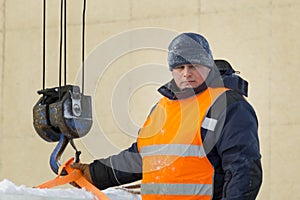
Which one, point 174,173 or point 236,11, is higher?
point 236,11

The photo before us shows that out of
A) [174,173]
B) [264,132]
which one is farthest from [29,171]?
[174,173]

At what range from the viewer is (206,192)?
13.0 feet

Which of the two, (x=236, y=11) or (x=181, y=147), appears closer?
(x=181, y=147)

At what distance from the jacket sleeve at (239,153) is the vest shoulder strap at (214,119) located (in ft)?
0.07

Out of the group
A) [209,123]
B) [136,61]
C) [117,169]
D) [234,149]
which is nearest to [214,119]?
[209,123]

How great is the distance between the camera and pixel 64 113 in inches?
157

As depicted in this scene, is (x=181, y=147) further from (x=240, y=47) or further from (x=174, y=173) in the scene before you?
(x=240, y=47)

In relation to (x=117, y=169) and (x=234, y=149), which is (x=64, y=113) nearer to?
(x=117, y=169)

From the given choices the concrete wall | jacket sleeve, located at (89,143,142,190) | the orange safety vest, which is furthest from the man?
the concrete wall

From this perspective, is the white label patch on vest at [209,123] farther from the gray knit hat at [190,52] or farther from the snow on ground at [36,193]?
the snow on ground at [36,193]

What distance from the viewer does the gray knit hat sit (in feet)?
13.3

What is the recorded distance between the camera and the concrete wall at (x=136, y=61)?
6.52m

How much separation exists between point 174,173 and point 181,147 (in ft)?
0.41

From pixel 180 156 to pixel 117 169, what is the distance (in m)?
0.64
